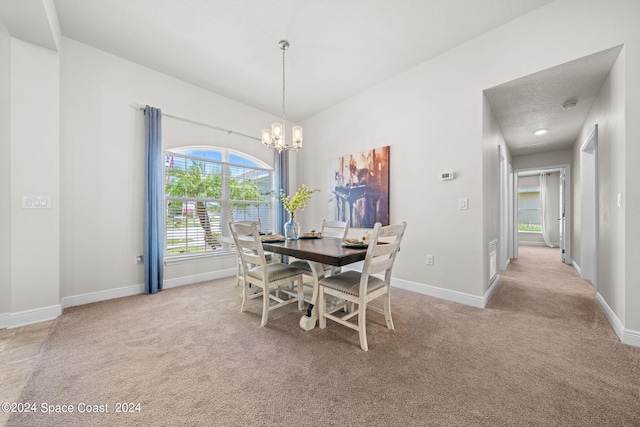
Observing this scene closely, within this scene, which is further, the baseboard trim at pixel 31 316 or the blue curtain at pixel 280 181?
the blue curtain at pixel 280 181

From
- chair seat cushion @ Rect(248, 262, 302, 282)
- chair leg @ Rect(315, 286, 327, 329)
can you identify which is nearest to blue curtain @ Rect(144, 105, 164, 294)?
chair seat cushion @ Rect(248, 262, 302, 282)

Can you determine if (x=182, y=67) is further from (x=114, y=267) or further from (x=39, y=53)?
(x=114, y=267)

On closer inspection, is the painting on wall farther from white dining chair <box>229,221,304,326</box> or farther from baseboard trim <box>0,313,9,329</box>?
baseboard trim <box>0,313,9,329</box>

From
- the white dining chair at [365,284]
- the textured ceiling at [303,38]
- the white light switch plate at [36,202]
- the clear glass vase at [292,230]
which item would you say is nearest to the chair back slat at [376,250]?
the white dining chair at [365,284]

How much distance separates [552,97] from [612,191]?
4.33 ft

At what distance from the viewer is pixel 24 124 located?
2244 mm

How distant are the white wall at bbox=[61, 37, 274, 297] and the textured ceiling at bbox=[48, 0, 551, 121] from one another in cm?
25

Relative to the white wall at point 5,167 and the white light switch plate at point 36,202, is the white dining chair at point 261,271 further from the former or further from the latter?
the white wall at point 5,167

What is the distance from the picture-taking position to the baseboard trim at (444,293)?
8.55 feet

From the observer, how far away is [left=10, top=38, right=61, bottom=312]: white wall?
7.25 feet

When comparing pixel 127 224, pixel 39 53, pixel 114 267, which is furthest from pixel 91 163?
pixel 114 267

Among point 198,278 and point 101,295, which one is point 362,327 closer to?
point 198,278

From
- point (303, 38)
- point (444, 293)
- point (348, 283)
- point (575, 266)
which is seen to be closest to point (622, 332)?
point (444, 293)

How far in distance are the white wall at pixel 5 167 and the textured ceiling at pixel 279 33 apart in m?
0.62
